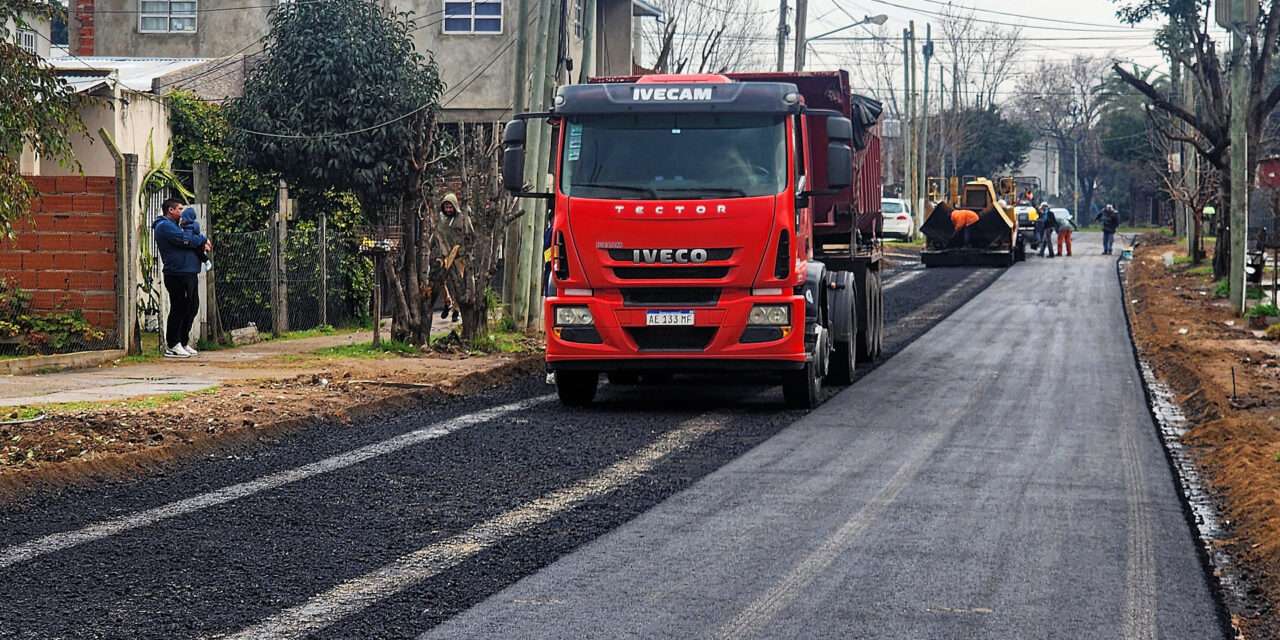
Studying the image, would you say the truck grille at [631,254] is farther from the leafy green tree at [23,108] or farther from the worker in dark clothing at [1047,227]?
the worker in dark clothing at [1047,227]

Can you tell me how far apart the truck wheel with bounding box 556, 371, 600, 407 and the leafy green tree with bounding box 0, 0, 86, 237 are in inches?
220

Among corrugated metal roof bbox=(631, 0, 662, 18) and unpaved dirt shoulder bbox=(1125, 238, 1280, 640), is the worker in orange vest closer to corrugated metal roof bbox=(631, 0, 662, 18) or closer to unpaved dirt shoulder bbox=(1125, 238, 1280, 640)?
corrugated metal roof bbox=(631, 0, 662, 18)

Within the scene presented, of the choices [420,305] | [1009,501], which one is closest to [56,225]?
[420,305]

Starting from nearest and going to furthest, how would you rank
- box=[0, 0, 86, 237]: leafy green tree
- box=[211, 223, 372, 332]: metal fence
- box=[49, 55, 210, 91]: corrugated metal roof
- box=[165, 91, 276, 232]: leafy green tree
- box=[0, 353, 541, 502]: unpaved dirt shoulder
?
box=[0, 0, 86, 237]: leafy green tree, box=[0, 353, 541, 502]: unpaved dirt shoulder, box=[211, 223, 372, 332]: metal fence, box=[165, 91, 276, 232]: leafy green tree, box=[49, 55, 210, 91]: corrugated metal roof

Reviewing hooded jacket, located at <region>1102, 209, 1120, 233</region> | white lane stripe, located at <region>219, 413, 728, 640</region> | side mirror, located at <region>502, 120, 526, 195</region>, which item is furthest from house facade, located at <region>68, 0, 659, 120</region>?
hooded jacket, located at <region>1102, 209, 1120, 233</region>

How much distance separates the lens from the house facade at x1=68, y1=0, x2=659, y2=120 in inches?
1380

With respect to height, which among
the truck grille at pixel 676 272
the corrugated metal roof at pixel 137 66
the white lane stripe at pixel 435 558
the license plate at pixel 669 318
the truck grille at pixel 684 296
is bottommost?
the white lane stripe at pixel 435 558

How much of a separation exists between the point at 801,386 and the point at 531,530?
634 cm

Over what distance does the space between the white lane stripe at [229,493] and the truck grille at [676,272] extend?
1762 millimetres

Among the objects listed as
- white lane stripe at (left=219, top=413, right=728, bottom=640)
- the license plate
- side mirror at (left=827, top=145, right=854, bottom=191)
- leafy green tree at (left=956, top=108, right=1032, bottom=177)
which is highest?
leafy green tree at (left=956, top=108, right=1032, bottom=177)

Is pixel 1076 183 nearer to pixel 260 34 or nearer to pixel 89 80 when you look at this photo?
pixel 260 34

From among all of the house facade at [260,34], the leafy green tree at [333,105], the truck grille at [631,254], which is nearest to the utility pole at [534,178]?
the leafy green tree at [333,105]

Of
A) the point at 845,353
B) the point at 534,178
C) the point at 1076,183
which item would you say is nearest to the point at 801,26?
the point at 534,178

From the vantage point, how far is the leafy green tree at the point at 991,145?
9575 centimetres
